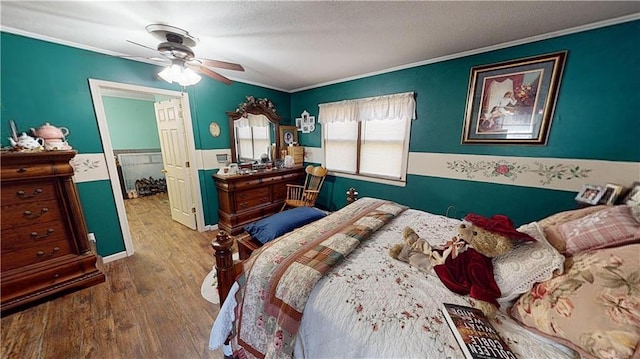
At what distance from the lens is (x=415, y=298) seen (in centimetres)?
95

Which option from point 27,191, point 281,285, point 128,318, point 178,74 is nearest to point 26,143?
point 27,191

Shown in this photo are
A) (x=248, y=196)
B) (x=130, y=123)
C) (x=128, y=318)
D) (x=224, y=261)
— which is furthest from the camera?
(x=130, y=123)

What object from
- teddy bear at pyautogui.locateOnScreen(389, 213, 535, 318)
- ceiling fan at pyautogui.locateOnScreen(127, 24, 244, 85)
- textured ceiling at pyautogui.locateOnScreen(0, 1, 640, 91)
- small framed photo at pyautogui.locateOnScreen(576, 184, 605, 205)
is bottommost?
teddy bear at pyautogui.locateOnScreen(389, 213, 535, 318)

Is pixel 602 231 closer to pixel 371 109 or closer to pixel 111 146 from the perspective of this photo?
pixel 371 109

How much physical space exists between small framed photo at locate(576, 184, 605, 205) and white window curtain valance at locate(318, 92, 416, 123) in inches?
65.1

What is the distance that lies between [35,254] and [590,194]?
4.70m

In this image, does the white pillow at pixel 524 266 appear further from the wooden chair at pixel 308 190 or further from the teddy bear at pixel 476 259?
the wooden chair at pixel 308 190

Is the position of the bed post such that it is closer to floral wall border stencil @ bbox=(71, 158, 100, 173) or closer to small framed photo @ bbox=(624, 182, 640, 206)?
floral wall border stencil @ bbox=(71, 158, 100, 173)

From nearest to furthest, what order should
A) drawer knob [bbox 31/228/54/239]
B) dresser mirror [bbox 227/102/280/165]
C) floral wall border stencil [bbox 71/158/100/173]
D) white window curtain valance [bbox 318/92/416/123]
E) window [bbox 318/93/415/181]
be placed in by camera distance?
drawer knob [bbox 31/228/54/239] < floral wall border stencil [bbox 71/158/100/173] < white window curtain valance [bbox 318/92/416/123] < window [bbox 318/93/415/181] < dresser mirror [bbox 227/102/280/165]

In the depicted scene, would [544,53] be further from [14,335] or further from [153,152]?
[153,152]

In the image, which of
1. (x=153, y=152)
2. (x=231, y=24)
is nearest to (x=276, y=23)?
(x=231, y=24)

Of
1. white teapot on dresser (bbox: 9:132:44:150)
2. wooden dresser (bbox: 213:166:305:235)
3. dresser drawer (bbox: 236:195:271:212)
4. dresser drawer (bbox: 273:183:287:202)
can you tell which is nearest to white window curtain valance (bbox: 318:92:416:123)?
wooden dresser (bbox: 213:166:305:235)

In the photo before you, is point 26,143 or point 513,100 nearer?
point 26,143

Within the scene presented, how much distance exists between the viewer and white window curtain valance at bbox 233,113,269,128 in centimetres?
332
